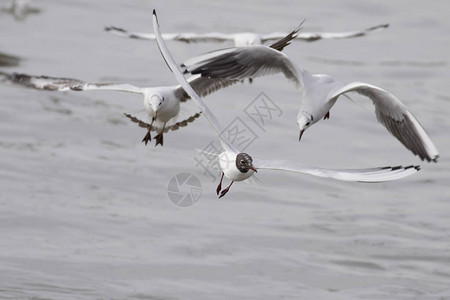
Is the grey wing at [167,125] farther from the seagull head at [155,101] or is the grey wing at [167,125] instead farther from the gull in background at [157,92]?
the seagull head at [155,101]

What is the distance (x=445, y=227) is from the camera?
15.1 meters

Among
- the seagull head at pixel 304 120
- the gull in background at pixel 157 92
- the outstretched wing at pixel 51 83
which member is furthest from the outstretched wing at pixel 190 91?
the outstretched wing at pixel 51 83

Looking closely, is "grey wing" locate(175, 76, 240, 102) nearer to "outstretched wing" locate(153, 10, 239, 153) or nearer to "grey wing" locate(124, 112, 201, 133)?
"grey wing" locate(124, 112, 201, 133)

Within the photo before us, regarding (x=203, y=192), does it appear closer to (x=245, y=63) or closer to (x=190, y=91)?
(x=245, y=63)

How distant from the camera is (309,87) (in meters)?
9.50

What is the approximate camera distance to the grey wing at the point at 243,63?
373 inches

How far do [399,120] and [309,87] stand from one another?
0.91 meters

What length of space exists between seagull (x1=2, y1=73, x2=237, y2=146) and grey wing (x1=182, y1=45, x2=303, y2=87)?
73 centimetres

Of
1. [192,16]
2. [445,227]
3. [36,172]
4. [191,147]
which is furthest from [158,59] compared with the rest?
[445,227]

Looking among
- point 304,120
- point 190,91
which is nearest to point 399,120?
point 304,120

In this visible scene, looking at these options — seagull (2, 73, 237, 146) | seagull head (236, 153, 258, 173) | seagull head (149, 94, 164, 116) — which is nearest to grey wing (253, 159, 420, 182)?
seagull head (236, 153, 258, 173)

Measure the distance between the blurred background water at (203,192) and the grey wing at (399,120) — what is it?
10.6 feet

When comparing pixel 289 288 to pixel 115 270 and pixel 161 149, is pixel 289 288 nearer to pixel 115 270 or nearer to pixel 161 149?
pixel 115 270

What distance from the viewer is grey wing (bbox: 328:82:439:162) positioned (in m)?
9.47
